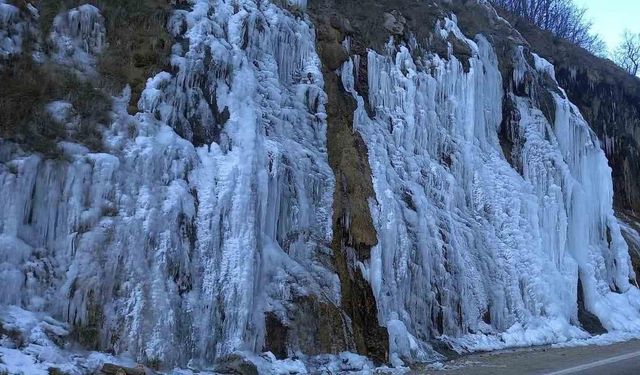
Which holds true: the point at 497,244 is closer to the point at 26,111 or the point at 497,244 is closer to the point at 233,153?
the point at 233,153

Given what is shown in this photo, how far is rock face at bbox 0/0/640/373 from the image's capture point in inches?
420

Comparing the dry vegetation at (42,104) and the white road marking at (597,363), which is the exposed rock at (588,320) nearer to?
the white road marking at (597,363)

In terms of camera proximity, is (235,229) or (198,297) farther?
(235,229)

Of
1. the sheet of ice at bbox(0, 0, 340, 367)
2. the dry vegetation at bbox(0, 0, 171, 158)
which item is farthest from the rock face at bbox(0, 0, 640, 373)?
the dry vegetation at bbox(0, 0, 171, 158)

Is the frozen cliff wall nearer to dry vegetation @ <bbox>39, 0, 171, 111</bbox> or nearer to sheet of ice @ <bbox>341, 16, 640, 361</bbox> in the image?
sheet of ice @ <bbox>341, 16, 640, 361</bbox>

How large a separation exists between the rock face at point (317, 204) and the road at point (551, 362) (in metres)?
0.91

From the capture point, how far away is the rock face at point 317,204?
35.0 ft

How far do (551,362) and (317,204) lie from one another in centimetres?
560

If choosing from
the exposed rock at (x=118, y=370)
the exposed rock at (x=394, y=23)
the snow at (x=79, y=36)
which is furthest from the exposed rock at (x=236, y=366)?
the exposed rock at (x=394, y=23)

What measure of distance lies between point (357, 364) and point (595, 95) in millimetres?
24092

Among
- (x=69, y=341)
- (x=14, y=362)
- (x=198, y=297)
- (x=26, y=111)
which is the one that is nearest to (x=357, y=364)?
(x=198, y=297)

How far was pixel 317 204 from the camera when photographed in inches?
582

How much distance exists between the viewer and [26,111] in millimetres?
11320

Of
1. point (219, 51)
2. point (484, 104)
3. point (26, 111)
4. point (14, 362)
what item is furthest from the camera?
point (484, 104)
